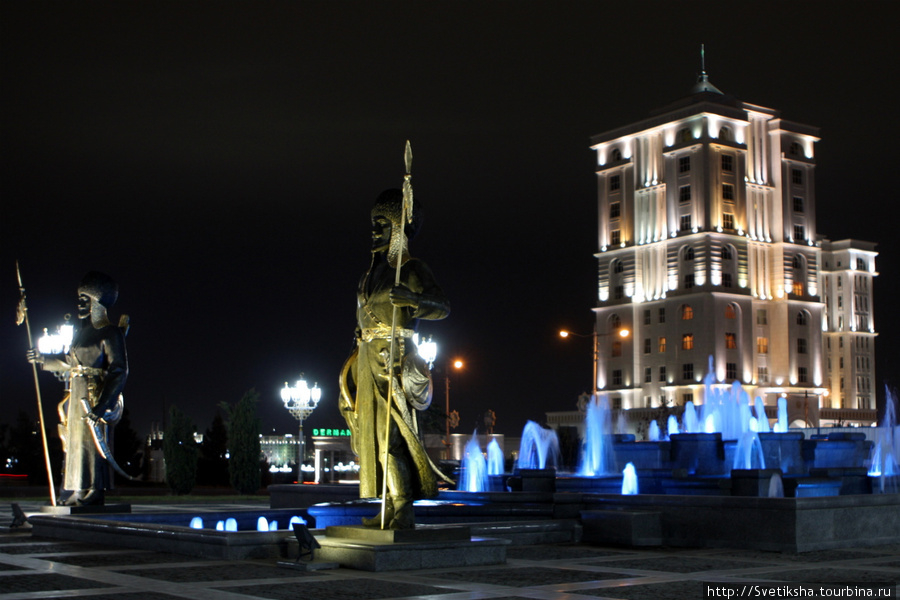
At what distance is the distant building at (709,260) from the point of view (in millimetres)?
81500

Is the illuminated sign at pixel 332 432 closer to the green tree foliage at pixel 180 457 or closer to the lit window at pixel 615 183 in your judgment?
the green tree foliage at pixel 180 457

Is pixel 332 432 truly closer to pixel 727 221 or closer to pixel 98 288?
pixel 98 288

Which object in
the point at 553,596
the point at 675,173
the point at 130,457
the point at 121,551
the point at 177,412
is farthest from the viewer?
the point at 675,173

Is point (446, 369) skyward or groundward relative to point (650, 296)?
groundward

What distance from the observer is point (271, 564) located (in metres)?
10.1

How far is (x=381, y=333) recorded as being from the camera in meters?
9.99

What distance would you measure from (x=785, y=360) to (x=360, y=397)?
79466mm

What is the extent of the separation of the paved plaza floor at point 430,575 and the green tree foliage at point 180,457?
65.3 ft

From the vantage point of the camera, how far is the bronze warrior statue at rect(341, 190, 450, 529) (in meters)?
9.84

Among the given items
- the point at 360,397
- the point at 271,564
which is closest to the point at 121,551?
the point at 271,564

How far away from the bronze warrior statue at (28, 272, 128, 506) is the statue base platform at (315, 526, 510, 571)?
480 centimetres

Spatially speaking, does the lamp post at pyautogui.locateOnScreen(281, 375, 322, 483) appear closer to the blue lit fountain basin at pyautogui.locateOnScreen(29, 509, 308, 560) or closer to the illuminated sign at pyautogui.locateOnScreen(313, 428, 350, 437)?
the illuminated sign at pyautogui.locateOnScreen(313, 428, 350, 437)

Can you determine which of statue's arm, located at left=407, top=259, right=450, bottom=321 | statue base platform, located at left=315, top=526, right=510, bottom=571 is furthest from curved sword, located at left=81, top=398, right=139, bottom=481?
statue's arm, located at left=407, top=259, right=450, bottom=321

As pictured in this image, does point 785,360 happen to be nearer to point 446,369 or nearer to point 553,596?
point 446,369
